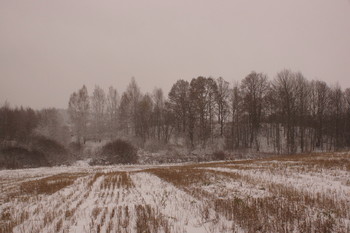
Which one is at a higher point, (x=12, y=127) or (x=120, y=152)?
(x=12, y=127)

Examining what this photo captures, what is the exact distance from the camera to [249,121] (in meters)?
49.3

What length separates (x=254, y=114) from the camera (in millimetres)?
48469

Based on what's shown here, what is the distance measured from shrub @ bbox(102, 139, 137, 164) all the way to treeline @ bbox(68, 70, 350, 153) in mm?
9946

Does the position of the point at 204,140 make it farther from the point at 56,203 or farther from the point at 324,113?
the point at 56,203

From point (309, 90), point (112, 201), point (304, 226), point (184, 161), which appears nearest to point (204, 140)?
point (184, 161)

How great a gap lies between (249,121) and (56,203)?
1784 inches

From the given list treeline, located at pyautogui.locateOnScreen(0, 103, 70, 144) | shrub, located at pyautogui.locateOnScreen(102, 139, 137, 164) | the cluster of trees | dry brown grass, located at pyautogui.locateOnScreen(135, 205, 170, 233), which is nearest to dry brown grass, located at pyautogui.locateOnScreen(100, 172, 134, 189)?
dry brown grass, located at pyautogui.locateOnScreen(135, 205, 170, 233)

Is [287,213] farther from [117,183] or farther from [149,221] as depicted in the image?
[117,183]

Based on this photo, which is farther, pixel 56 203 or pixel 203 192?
pixel 203 192

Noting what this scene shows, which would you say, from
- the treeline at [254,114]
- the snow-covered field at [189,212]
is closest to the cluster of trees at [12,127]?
the treeline at [254,114]

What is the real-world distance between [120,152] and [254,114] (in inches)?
1137

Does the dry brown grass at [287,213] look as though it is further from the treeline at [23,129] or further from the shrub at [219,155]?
the treeline at [23,129]

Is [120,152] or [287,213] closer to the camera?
[287,213]

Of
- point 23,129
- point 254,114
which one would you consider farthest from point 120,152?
point 23,129
